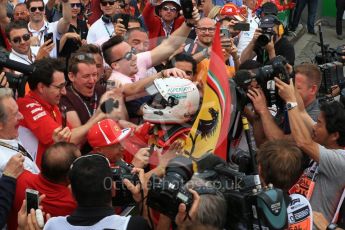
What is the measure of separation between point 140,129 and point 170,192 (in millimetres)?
1281

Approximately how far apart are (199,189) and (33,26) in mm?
5027

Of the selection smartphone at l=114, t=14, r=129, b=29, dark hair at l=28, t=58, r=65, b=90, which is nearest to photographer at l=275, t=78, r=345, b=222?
dark hair at l=28, t=58, r=65, b=90

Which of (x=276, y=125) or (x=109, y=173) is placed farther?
(x=276, y=125)

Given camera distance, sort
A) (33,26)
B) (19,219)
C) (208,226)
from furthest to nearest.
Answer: (33,26) < (19,219) < (208,226)

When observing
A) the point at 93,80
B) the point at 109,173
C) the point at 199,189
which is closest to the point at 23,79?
the point at 93,80

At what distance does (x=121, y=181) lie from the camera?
3.12 m

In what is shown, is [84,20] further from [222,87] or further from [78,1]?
[222,87]

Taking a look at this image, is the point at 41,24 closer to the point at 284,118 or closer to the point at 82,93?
the point at 82,93

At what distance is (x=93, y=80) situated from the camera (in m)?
4.57

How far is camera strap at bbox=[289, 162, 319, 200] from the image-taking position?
3787 mm

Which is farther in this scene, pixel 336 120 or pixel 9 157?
pixel 336 120

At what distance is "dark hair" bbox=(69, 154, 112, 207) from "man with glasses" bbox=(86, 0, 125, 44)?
4.11 m

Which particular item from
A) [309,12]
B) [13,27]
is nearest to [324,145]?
[13,27]

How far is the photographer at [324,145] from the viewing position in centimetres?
366
